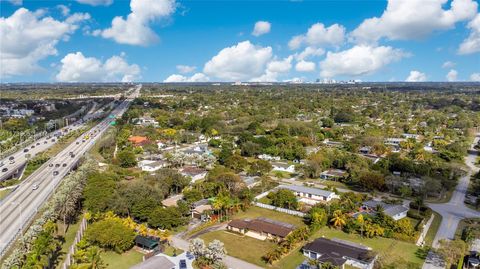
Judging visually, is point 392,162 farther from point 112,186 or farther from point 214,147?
point 112,186

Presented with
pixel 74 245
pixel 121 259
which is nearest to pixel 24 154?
pixel 74 245

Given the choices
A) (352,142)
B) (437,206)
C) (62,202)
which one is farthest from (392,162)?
(62,202)

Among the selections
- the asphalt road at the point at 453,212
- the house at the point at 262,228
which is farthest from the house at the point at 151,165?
the asphalt road at the point at 453,212

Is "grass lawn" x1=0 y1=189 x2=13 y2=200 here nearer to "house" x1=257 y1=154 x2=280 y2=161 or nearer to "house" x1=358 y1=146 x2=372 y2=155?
"house" x1=257 y1=154 x2=280 y2=161

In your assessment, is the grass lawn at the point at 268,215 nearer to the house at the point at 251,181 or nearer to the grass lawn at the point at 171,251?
the house at the point at 251,181

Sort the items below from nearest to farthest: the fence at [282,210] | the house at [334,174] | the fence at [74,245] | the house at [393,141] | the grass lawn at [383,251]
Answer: the fence at [74,245]
the grass lawn at [383,251]
the fence at [282,210]
the house at [334,174]
the house at [393,141]

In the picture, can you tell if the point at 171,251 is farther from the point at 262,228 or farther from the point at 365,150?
the point at 365,150
